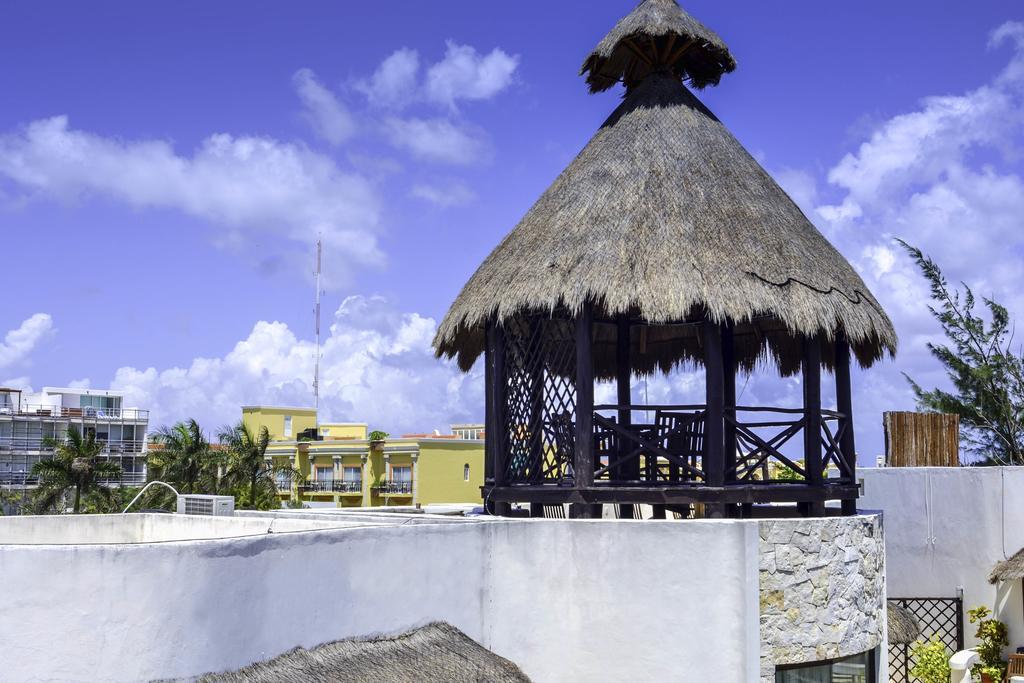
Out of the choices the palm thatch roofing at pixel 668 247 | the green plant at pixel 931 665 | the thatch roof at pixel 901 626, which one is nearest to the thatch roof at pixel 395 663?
the palm thatch roofing at pixel 668 247

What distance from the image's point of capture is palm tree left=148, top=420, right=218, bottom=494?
43.6 m

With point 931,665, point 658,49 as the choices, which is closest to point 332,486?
point 931,665

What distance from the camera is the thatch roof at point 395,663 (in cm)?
785

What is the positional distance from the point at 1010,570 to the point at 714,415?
978cm

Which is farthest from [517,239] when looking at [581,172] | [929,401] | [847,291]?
[929,401]

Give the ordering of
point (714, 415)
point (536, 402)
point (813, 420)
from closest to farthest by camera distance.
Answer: point (714, 415) → point (813, 420) → point (536, 402)

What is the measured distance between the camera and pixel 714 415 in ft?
36.2

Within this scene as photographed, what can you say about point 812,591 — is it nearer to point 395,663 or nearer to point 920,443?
point 395,663

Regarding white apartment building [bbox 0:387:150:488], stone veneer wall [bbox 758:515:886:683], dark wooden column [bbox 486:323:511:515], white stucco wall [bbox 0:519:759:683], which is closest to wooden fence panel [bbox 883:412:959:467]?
stone veneer wall [bbox 758:515:886:683]

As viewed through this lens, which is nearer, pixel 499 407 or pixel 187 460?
pixel 499 407

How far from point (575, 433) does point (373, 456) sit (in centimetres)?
4428

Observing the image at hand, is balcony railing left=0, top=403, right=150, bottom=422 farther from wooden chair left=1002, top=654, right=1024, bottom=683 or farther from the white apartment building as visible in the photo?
wooden chair left=1002, top=654, right=1024, bottom=683

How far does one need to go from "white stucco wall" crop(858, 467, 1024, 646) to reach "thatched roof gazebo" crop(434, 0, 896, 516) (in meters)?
6.66

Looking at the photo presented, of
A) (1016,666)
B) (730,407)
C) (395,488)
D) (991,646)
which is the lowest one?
(1016,666)
